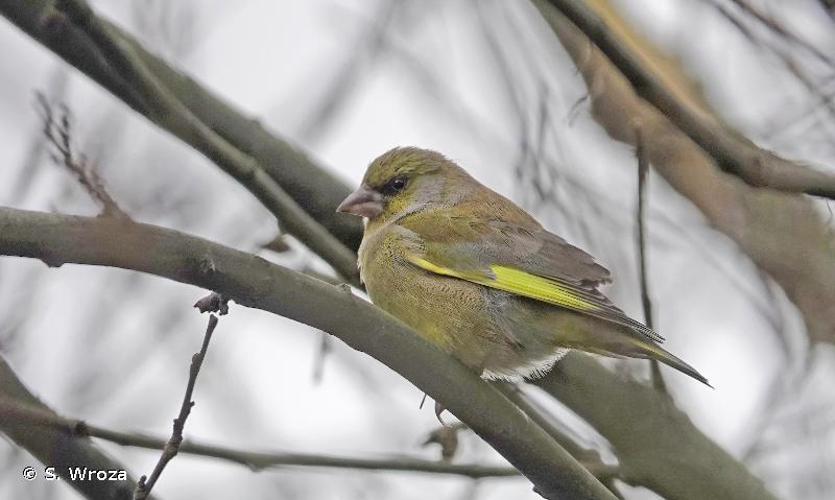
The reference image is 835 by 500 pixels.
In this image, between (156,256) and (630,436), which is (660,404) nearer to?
(630,436)

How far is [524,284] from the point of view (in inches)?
172

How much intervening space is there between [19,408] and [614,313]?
6.82 ft

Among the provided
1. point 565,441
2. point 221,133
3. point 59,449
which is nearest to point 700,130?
point 565,441

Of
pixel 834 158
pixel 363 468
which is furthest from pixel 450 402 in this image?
pixel 834 158

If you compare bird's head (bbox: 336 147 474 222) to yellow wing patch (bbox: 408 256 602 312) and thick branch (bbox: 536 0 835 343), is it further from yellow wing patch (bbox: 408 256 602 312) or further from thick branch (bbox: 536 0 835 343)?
thick branch (bbox: 536 0 835 343)

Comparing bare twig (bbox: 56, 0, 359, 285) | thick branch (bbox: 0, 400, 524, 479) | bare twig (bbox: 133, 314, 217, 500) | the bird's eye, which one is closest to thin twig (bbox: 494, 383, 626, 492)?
thick branch (bbox: 0, 400, 524, 479)

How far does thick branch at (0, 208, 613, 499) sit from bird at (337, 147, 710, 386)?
0.54 m

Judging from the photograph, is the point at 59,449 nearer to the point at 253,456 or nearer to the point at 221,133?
the point at 253,456

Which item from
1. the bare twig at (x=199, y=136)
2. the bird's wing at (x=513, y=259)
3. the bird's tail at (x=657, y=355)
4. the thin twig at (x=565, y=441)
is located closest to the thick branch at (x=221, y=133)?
the bare twig at (x=199, y=136)

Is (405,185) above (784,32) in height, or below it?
below

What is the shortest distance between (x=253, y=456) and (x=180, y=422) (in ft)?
3.15

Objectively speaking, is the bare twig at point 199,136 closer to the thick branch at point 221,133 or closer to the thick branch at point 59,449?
the thick branch at point 221,133

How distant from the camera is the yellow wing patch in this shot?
4.23 m

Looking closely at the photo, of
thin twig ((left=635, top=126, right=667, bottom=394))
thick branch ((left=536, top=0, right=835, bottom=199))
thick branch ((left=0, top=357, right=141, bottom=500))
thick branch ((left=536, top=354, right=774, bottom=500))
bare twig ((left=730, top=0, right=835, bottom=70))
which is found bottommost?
thick branch ((left=0, top=357, right=141, bottom=500))
